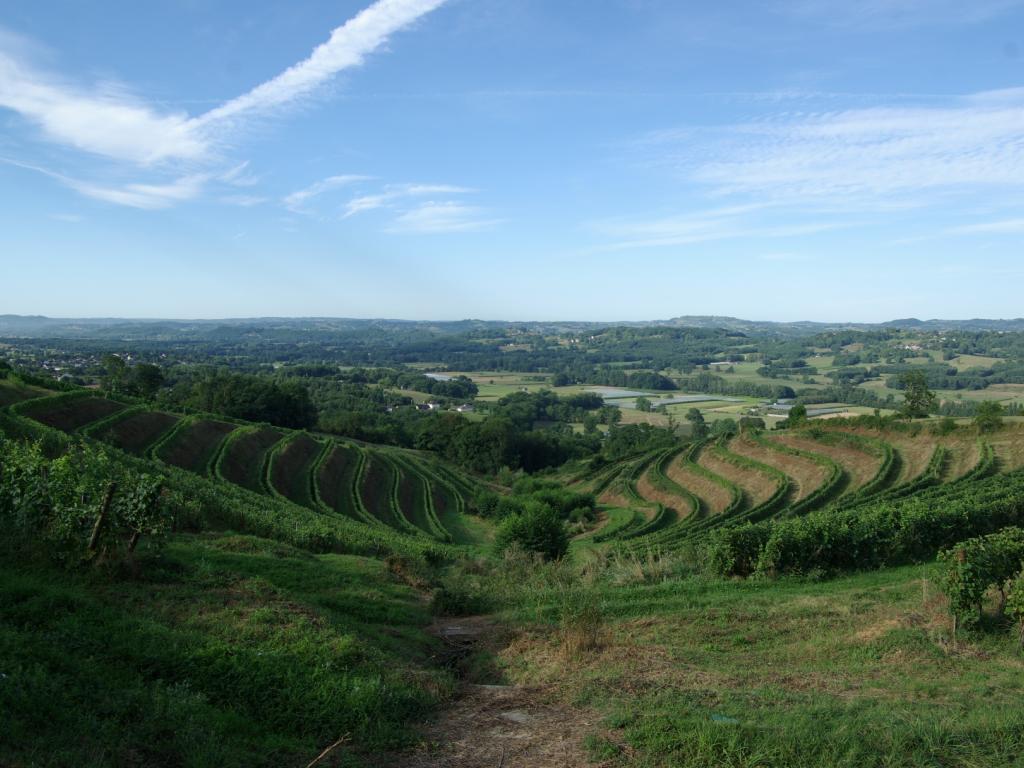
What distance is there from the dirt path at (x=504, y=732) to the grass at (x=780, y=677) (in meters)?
0.35

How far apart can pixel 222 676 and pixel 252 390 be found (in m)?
79.0

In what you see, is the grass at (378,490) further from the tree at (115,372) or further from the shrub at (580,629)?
the tree at (115,372)

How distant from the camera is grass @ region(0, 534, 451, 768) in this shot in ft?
21.0

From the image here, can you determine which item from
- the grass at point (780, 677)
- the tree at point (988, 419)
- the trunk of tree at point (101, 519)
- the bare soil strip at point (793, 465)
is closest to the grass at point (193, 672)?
the trunk of tree at point (101, 519)

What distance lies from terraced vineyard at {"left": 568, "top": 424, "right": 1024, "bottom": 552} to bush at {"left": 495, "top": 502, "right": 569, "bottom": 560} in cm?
401

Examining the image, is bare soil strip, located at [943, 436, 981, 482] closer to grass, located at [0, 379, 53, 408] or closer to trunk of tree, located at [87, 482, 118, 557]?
trunk of tree, located at [87, 482, 118, 557]

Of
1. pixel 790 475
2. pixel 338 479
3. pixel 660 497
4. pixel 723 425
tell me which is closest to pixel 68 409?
pixel 338 479

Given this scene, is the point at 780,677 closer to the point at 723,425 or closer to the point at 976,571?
the point at 976,571

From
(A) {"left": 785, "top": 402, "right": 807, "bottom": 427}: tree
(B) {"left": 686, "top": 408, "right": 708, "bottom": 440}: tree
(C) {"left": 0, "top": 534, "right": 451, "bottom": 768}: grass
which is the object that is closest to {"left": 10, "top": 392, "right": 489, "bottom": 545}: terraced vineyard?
(C) {"left": 0, "top": 534, "right": 451, "bottom": 768}: grass

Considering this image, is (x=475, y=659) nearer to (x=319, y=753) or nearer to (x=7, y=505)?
(x=319, y=753)

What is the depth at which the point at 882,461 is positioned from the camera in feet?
151

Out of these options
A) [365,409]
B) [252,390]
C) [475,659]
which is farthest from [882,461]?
[365,409]

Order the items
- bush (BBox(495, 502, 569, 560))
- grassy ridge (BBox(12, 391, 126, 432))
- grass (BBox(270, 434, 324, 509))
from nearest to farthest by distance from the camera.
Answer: bush (BBox(495, 502, 569, 560)), grassy ridge (BBox(12, 391, 126, 432)), grass (BBox(270, 434, 324, 509))

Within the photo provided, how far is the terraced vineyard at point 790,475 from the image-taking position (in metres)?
39.9
